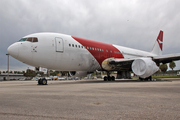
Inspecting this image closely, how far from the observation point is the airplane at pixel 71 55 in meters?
10.9

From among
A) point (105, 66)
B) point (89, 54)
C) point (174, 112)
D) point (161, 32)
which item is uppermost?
point (161, 32)

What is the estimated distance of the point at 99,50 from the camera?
15.9m

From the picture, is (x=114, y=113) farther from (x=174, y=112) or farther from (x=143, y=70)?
(x=143, y=70)

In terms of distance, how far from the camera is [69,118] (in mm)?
2365

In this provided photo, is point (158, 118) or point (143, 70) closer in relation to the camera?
point (158, 118)

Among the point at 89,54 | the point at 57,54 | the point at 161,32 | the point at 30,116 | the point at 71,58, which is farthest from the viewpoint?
the point at 161,32

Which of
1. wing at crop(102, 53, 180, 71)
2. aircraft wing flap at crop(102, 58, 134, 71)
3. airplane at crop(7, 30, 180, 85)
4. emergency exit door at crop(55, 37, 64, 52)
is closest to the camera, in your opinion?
airplane at crop(7, 30, 180, 85)

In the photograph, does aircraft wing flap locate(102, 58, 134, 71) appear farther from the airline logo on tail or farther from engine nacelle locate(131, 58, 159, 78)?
the airline logo on tail

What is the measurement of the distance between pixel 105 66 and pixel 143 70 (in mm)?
3971

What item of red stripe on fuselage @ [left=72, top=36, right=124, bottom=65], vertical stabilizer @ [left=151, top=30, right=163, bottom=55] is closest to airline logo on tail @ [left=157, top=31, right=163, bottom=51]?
vertical stabilizer @ [left=151, top=30, right=163, bottom=55]

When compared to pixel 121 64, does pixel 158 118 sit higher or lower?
lower

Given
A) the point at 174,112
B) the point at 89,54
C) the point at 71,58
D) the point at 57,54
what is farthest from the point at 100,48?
the point at 174,112

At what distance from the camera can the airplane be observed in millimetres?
10898

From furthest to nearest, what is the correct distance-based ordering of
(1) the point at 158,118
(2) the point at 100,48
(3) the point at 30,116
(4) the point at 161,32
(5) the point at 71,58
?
(4) the point at 161,32 < (2) the point at 100,48 < (5) the point at 71,58 < (3) the point at 30,116 < (1) the point at 158,118
